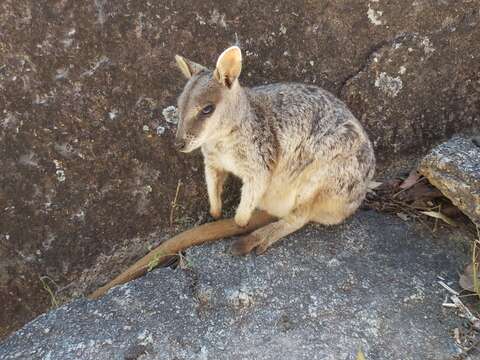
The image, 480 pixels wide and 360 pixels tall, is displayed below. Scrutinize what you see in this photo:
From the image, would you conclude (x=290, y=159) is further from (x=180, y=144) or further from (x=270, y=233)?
(x=180, y=144)

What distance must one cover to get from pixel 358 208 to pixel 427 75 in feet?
3.55

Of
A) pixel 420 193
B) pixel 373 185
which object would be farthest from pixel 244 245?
pixel 420 193

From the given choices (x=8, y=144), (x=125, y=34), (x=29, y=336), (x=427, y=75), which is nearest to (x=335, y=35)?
(x=427, y=75)

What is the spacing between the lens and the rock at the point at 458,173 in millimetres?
3377

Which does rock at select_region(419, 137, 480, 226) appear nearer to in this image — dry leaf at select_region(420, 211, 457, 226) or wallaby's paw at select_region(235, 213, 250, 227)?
dry leaf at select_region(420, 211, 457, 226)

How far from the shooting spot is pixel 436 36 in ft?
12.8

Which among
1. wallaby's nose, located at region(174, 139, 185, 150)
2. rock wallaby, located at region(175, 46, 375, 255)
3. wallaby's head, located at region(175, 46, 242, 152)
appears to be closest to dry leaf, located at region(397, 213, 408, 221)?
rock wallaby, located at region(175, 46, 375, 255)

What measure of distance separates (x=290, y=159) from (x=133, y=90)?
3.53ft

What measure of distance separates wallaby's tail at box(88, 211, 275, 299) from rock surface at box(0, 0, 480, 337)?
0.25 metres

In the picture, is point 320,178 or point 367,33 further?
point 367,33

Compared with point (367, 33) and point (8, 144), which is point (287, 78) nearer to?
point (367, 33)

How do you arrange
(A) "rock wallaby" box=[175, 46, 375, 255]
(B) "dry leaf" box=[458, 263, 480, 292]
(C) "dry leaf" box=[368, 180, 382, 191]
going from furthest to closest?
(C) "dry leaf" box=[368, 180, 382, 191]
(A) "rock wallaby" box=[175, 46, 375, 255]
(B) "dry leaf" box=[458, 263, 480, 292]

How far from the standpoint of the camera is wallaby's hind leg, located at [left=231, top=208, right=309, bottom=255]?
3500 millimetres

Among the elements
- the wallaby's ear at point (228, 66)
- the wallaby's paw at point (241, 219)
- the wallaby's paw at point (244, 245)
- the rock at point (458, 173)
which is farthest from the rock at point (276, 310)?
the wallaby's ear at point (228, 66)
